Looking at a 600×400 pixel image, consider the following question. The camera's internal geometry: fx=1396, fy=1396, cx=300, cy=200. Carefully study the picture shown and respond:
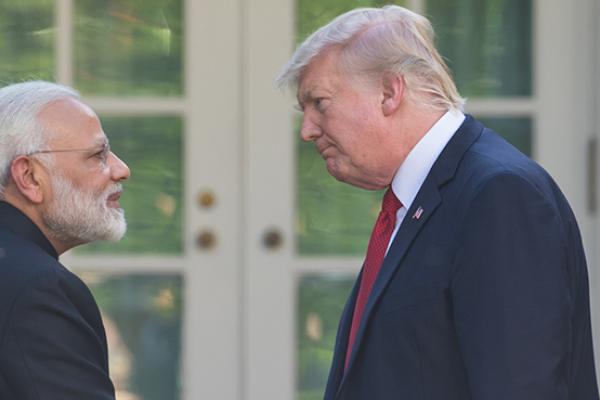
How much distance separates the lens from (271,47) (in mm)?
4867

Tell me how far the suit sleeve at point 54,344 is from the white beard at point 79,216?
276 mm

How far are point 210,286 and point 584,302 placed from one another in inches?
88.0

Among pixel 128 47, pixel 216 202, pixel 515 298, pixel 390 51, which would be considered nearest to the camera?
pixel 515 298

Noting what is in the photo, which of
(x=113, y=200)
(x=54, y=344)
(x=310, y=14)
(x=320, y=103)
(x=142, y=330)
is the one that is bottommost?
(x=142, y=330)

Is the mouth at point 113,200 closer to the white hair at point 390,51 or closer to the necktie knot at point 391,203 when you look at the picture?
the white hair at point 390,51

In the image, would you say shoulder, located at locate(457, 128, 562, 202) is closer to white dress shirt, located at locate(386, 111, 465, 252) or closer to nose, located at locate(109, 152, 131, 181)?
white dress shirt, located at locate(386, 111, 465, 252)

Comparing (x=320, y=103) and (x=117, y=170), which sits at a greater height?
(x=320, y=103)

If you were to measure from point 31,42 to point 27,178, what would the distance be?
2.05 m

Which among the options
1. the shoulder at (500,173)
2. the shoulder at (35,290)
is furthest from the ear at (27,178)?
the shoulder at (500,173)

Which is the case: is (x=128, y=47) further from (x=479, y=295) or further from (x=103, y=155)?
(x=479, y=295)

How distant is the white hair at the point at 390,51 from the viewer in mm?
2900

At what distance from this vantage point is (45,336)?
2701 millimetres

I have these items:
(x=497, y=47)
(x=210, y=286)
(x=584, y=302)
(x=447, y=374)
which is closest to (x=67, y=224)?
(x=447, y=374)

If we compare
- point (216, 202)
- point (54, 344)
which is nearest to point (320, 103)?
point (54, 344)
